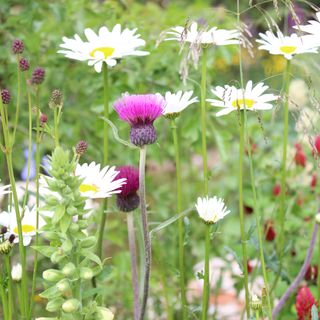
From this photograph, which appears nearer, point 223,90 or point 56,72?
point 223,90

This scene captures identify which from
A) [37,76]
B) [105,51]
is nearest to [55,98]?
[37,76]

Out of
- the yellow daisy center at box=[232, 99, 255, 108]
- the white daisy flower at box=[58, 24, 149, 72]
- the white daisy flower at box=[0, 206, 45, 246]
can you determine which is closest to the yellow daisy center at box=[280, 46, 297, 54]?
the yellow daisy center at box=[232, 99, 255, 108]

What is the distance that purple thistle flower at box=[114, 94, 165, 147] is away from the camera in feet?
3.33

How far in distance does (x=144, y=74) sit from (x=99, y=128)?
0.58 ft

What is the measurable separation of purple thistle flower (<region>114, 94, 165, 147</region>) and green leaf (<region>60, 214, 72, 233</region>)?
17cm

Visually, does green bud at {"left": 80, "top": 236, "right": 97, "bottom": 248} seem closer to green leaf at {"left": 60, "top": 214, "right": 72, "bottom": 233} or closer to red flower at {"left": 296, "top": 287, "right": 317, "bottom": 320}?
green leaf at {"left": 60, "top": 214, "right": 72, "bottom": 233}

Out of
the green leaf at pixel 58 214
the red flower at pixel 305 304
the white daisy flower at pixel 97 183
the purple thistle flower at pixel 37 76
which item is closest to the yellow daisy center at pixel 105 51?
the purple thistle flower at pixel 37 76

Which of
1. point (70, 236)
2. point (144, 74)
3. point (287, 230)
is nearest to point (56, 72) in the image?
point (144, 74)

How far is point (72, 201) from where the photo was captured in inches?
36.4

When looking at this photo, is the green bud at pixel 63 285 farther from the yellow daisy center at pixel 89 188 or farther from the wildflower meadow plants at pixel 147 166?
the yellow daisy center at pixel 89 188

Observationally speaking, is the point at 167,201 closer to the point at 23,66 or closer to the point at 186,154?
the point at 186,154

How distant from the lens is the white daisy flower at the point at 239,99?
3.67 feet

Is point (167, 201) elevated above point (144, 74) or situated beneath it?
situated beneath

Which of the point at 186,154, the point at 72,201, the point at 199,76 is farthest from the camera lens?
the point at 186,154
